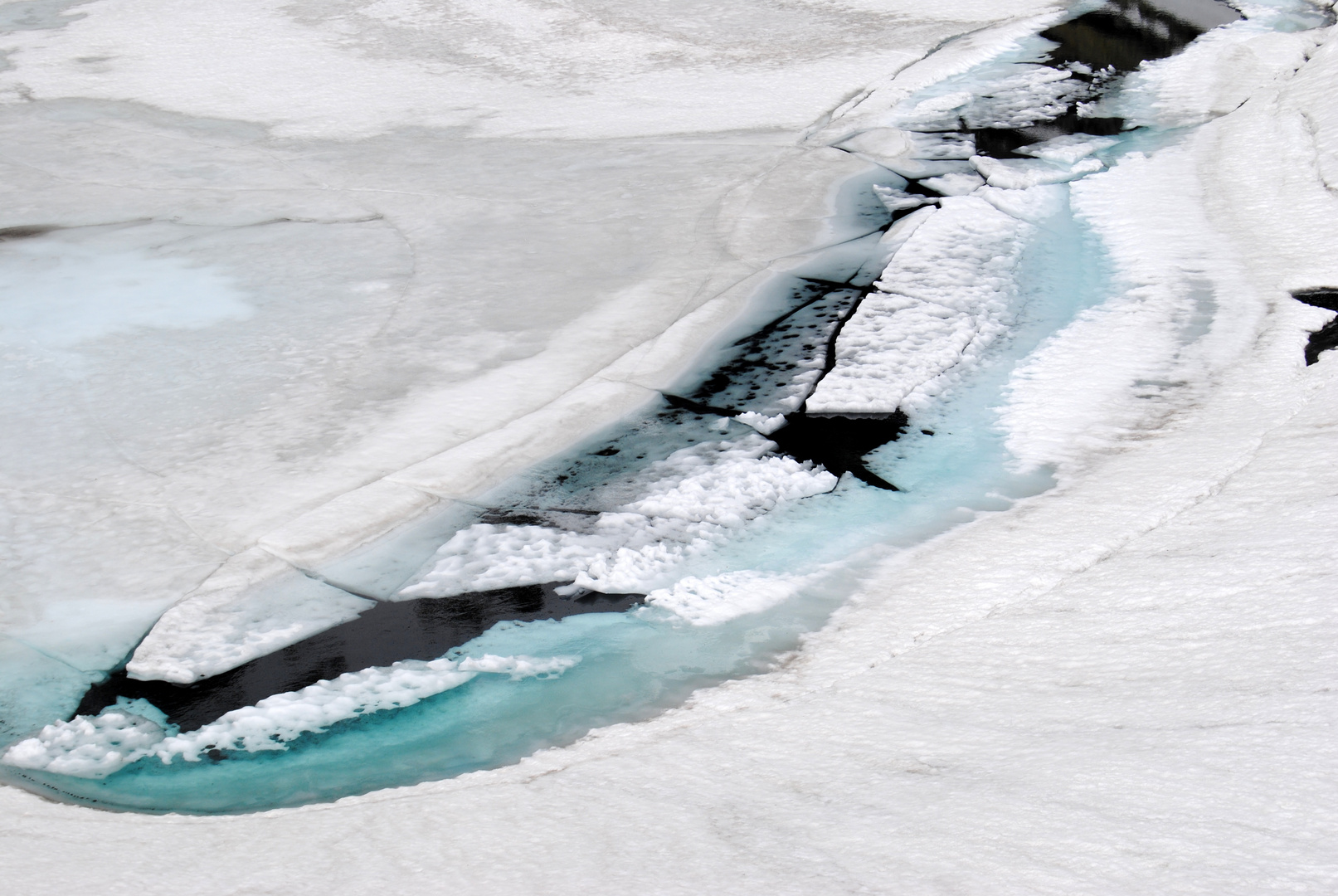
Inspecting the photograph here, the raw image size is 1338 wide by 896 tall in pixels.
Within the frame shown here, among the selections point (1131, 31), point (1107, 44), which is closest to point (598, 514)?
point (1107, 44)

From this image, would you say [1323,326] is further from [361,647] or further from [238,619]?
[238,619]

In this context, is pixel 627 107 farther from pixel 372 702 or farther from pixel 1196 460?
pixel 372 702

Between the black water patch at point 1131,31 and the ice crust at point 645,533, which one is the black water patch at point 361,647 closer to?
the ice crust at point 645,533

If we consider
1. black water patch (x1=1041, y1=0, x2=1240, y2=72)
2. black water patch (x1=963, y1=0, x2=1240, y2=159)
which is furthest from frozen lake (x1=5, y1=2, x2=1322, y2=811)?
black water patch (x1=1041, y1=0, x2=1240, y2=72)

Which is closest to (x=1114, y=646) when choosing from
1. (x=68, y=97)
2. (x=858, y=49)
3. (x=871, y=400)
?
(x=871, y=400)

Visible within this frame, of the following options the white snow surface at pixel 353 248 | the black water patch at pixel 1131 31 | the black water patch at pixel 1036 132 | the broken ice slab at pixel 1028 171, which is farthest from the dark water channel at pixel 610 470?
the black water patch at pixel 1131 31

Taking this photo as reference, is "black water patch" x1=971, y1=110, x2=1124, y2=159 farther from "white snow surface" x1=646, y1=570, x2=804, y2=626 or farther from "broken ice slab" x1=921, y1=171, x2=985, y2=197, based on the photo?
"white snow surface" x1=646, y1=570, x2=804, y2=626
